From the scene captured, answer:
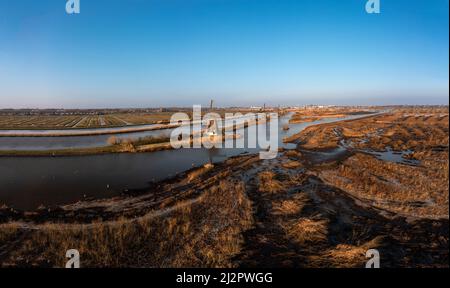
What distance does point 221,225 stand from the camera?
7438 mm

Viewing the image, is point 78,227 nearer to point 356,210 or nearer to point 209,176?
point 209,176

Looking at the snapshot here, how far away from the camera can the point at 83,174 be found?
45.8ft

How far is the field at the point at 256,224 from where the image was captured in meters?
5.51

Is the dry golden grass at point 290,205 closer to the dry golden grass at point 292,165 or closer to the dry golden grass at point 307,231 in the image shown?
the dry golden grass at point 307,231

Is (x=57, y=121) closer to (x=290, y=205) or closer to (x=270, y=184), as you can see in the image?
(x=270, y=184)

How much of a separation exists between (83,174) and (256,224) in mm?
12454

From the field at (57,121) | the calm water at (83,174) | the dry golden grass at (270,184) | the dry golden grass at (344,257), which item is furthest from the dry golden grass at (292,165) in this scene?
the field at (57,121)

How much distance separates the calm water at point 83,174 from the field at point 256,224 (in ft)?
4.53

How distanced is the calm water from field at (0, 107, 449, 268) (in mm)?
1380

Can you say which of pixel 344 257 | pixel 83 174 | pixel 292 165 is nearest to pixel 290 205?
pixel 344 257

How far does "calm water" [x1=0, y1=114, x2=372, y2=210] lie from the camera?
10.6 meters
